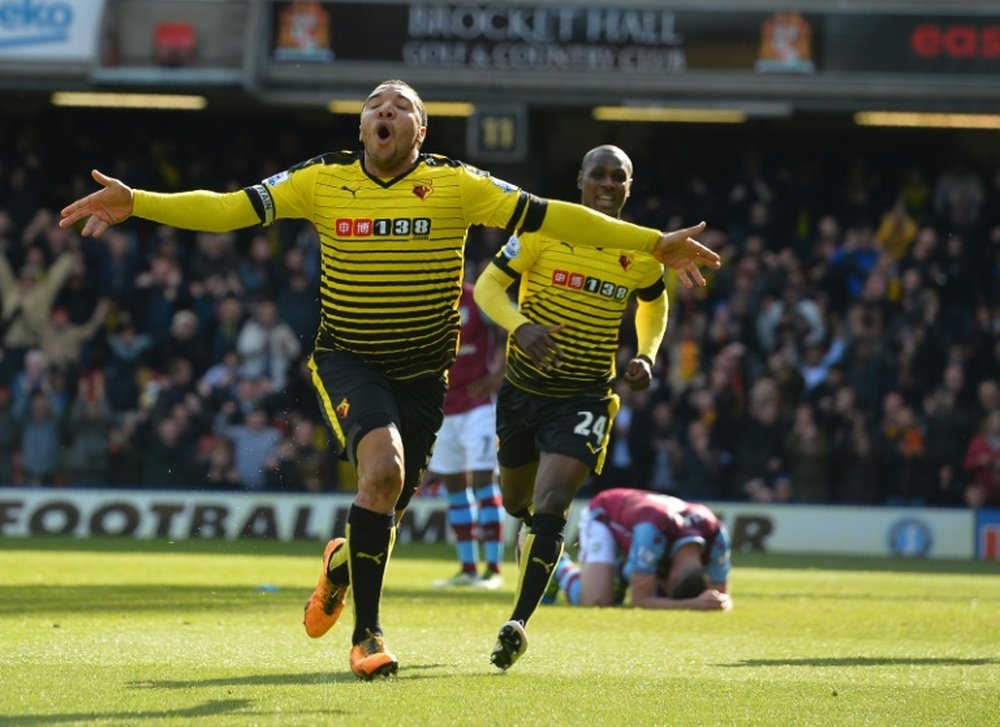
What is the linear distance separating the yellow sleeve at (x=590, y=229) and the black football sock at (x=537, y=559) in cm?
154

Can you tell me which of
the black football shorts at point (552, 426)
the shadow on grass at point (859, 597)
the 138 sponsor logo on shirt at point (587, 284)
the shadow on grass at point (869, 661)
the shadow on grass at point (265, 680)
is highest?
the 138 sponsor logo on shirt at point (587, 284)

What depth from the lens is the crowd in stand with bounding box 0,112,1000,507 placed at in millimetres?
21266

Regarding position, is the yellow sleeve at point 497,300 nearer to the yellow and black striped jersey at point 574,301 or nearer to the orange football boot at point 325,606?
the yellow and black striped jersey at point 574,301

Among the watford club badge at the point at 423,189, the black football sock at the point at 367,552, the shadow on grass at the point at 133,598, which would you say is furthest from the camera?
the shadow on grass at the point at 133,598

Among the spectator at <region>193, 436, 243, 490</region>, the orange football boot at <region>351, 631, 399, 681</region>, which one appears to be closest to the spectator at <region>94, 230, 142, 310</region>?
the spectator at <region>193, 436, 243, 490</region>

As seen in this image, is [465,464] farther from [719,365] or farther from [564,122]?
[564,122]

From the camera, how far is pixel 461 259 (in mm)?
8352

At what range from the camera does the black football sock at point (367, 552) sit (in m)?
7.88

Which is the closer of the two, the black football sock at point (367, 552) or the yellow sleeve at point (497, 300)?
the black football sock at point (367, 552)

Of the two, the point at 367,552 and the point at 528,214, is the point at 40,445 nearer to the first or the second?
the point at 367,552

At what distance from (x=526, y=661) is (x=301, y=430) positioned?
12912 millimetres

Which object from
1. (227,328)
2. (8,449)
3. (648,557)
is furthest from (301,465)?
(648,557)

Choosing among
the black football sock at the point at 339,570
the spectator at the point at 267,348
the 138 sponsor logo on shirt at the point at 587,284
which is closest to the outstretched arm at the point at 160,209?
the black football sock at the point at 339,570

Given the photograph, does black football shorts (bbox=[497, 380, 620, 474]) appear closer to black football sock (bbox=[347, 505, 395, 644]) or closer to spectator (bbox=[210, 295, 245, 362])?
black football sock (bbox=[347, 505, 395, 644])
